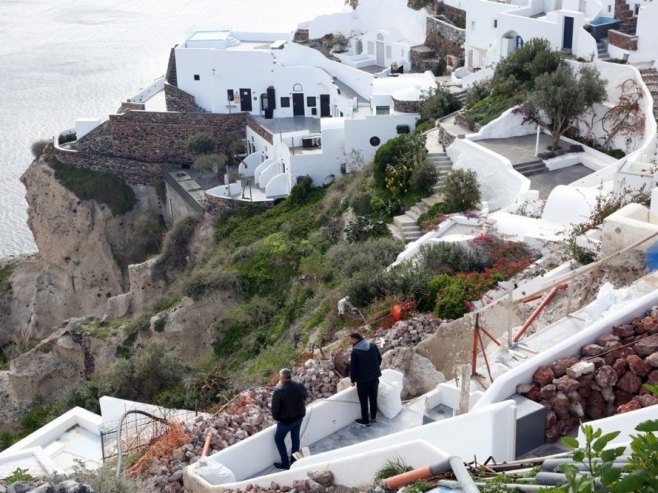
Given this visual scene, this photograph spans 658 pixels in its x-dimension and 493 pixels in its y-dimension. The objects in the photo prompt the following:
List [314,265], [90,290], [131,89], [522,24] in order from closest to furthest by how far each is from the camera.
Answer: [314,265], [522,24], [90,290], [131,89]

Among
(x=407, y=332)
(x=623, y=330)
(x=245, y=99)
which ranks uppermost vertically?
(x=623, y=330)

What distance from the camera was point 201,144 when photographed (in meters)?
37.7

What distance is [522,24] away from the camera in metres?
31.1

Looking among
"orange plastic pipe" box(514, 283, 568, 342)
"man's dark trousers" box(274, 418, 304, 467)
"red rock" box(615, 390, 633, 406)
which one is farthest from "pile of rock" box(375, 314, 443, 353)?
"red rock" box(615, 390, 633, 406)

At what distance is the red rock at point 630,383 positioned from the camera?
884 cm

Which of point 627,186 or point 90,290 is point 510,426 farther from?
point 90,290

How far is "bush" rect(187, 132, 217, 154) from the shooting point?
1485 inches

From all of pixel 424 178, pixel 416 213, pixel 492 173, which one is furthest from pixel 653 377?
pixel 424 178

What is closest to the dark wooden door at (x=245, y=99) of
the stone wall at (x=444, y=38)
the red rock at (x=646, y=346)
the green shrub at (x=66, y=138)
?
the green shrub at (x=66, y=138)

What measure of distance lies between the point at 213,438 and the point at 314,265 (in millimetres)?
14780

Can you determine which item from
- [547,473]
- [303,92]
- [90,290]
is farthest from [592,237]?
[90,290]

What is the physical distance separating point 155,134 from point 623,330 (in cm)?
3114

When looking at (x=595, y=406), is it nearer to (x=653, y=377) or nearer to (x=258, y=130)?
(x=653, y=377)

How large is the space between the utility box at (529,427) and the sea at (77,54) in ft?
132
